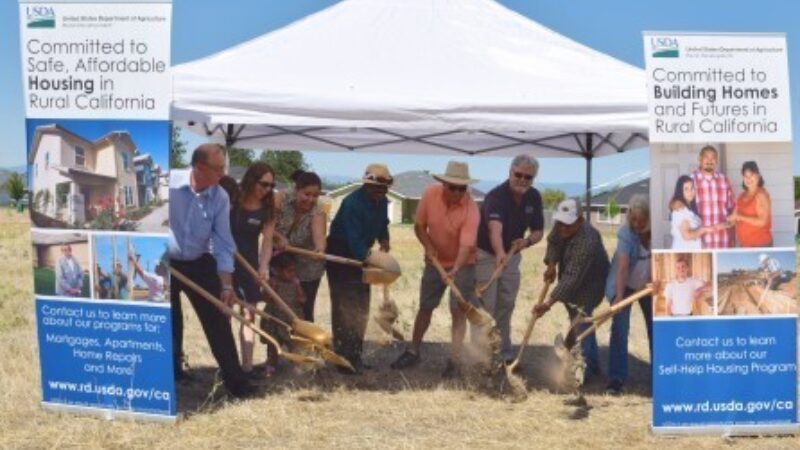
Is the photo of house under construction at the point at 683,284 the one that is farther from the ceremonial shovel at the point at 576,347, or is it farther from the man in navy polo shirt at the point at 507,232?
the man in navy polo shirt at the point at 507,232

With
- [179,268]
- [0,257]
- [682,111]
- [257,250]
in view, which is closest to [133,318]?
[179,268]

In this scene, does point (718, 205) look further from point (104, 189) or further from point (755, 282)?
point (104, 189)

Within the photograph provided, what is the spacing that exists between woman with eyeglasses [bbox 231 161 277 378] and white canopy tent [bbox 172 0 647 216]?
0.42m

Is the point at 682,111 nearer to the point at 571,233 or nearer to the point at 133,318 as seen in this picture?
the point at 571,233

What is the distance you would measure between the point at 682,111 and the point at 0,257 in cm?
1824

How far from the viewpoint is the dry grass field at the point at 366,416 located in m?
5.36

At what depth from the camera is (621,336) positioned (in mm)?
6656

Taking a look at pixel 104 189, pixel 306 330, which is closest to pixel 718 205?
pixel 306 330

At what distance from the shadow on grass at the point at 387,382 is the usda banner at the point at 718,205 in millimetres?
1434

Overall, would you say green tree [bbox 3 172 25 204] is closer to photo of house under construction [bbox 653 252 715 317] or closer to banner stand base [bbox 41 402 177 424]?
banner stand base [bbox 41 402 177 424]

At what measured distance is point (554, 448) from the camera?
5.30 m

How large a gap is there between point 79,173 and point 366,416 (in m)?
2.29

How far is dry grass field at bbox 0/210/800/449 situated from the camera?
5.36 m

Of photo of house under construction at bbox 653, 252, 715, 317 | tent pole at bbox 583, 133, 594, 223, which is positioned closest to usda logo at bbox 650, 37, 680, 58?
photo of house under construction at bbox 653, 252, 715, 317
